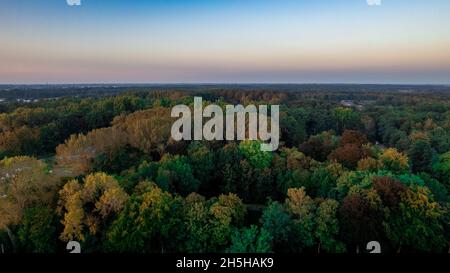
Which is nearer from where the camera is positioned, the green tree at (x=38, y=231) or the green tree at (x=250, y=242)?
the green tree at (x=250, y=242)

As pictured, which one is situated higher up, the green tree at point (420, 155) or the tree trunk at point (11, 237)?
the green tree at point (420, 155)

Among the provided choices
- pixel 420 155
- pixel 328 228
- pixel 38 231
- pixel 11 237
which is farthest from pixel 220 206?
pixel 420 155

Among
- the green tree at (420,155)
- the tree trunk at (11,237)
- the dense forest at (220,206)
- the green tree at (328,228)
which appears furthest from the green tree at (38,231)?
the green tree at (420,155)

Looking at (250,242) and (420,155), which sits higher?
(420,155)

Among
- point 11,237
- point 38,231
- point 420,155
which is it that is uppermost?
point 420,155

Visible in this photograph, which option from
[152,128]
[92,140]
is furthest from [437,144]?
[92,140]

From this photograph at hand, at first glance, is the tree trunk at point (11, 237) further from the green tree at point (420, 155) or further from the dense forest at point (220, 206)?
the green tree at point (420, 155)

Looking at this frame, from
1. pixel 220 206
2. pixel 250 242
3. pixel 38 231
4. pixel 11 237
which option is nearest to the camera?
pixel 250 242

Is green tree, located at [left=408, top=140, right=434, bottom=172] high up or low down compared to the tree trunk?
up

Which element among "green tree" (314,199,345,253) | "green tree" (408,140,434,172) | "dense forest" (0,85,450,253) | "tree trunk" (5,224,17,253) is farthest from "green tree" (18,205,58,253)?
"green tree" (408,140,434,172)

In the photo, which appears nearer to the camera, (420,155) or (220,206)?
(220,206)

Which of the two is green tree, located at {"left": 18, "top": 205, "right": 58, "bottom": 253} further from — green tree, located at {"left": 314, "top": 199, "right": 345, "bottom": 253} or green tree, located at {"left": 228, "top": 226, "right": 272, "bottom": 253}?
green tree, located at {"left": 314, "top": 199, "right": 345, "bottom": 253}

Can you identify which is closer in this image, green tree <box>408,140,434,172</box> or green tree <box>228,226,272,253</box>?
green tree <box>228,226,272,253</box>

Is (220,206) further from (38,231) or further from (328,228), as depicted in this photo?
(38,231)
